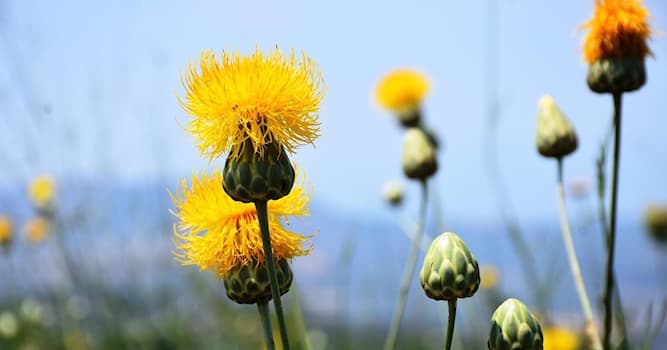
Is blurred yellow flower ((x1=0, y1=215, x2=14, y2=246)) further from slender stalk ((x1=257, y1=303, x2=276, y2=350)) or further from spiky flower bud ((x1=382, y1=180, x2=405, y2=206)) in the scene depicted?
slender stalk ((x1=257, y1=303, x2=276, y2=350))

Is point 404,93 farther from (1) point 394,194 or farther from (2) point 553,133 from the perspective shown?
(2) point 553,133

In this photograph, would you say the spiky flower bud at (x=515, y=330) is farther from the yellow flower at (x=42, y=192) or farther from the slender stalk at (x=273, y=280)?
the yellow flower at (x=42, y=192)

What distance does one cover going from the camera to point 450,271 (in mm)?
1379

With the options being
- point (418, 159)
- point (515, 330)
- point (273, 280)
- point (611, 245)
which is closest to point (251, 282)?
point (273, 280)

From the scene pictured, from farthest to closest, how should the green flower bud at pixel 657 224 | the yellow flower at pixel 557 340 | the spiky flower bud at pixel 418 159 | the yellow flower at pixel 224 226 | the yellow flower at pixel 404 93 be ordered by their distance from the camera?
the yellow flower at pixel 404 93 → the green flower bud at pixel 657 224 → the yellow flower at pixel 557 340 → the spiky flower bud at pixel 418 159 → the yellow flower at pixel 224 226

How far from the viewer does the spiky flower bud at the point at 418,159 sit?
304cm

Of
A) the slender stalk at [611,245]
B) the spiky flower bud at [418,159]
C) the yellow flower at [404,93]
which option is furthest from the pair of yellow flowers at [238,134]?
the yellow flower at [404,93]

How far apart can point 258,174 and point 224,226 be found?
0.90 feet

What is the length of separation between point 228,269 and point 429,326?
723cm

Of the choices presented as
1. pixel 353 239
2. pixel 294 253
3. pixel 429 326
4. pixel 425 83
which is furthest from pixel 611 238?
pixel 429 326

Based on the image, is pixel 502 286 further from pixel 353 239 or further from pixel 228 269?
pixel 228 269

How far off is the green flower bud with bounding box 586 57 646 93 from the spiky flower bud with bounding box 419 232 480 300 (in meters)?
0.95

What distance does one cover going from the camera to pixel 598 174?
1896mm

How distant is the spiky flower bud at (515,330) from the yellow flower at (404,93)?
3.72 metres
